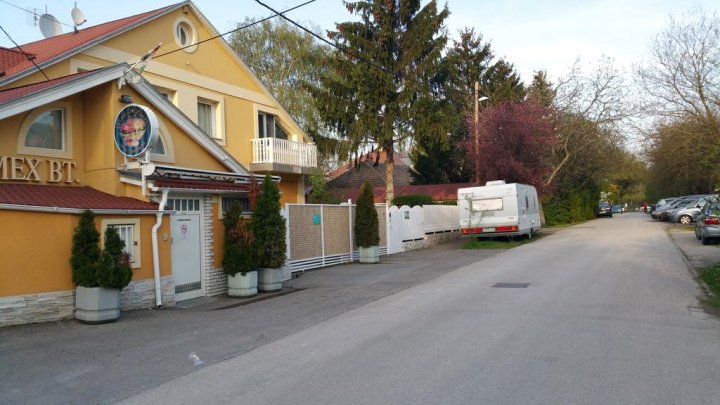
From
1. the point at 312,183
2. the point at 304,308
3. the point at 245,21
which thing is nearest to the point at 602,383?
the point at 304,308

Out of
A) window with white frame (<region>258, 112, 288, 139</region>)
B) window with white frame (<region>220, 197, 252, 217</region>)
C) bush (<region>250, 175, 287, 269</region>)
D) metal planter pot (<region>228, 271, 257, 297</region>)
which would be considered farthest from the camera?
window with white frame (<region>258, 112, 288, 139</region>)

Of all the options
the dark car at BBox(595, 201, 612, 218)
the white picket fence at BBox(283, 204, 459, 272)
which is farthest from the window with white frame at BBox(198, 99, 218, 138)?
the dark car at BBox(595, 201, 612, 218)

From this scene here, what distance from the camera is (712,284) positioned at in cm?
1192

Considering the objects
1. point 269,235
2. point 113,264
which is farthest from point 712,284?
point 113,264

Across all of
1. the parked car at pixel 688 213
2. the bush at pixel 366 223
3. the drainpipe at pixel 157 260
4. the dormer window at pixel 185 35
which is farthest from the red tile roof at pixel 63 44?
the parked car at pixel 688 213

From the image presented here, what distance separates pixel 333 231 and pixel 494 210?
28.5ft

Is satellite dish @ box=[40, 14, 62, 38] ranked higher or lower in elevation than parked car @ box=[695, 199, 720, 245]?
higher

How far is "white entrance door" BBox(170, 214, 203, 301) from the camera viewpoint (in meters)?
12.0

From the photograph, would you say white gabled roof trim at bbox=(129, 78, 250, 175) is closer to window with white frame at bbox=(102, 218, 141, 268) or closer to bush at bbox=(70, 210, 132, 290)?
window with white frame at bbox=(102, 218, 141, 268)

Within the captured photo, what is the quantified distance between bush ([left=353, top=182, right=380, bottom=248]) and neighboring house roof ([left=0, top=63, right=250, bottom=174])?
6.74 meters

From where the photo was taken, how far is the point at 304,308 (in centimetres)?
1088

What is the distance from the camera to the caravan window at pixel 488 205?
23969 mm

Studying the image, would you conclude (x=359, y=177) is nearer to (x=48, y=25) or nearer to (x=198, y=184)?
(x=48, y=25)

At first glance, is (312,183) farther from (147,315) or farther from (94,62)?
(147,315)
